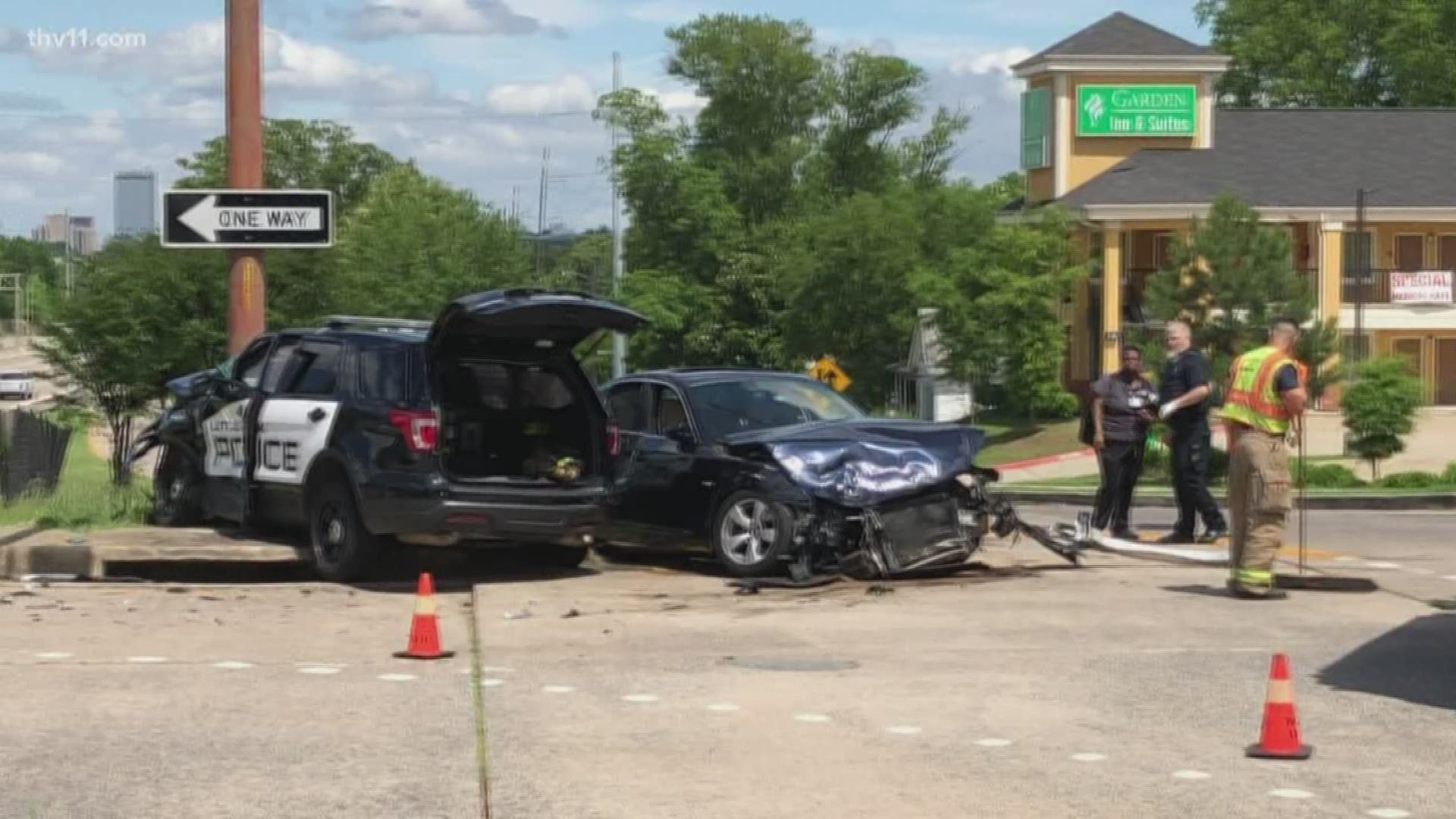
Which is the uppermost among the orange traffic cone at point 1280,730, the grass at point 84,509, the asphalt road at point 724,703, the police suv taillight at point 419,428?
the police suv taillight at point 419,428

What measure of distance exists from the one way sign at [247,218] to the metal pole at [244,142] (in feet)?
0.79

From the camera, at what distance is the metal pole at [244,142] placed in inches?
644

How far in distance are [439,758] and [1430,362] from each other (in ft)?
180

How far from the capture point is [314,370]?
14.7 metres

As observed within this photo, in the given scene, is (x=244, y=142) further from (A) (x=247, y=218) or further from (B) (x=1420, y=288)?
(B) (x=1420, y=288)

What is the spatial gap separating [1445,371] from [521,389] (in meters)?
49.6

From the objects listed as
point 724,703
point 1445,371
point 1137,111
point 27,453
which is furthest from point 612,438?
point 1445,371

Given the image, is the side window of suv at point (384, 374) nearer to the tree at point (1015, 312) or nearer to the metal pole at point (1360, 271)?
the metal pole at point (1360, 271)

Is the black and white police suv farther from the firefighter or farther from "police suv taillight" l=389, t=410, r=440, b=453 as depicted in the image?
the firefighter

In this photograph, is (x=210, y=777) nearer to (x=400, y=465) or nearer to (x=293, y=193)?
(x=400, y=465)

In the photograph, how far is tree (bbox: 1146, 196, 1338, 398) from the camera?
39406 millimetres

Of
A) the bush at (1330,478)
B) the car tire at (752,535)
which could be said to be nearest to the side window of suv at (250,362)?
the car tire at (752,535)

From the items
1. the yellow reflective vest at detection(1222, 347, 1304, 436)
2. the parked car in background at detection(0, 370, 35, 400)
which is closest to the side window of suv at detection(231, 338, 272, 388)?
the yellow reflective vest at detection(1222, 347, 1304, 436)

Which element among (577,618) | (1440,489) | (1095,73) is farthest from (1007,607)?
(1095,73)
